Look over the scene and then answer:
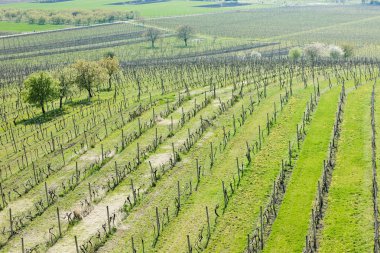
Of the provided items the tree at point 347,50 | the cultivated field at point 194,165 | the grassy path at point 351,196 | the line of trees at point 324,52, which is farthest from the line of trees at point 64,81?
the tree at point 347,50

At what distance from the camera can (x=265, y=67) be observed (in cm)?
11056

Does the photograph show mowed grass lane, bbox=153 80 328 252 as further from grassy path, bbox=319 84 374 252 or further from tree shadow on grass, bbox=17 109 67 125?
tree shadow on grass, bbox=17 109 67 125

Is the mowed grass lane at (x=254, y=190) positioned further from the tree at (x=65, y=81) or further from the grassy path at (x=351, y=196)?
the tree at (x=65, y=81)

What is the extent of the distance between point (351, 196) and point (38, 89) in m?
57.0

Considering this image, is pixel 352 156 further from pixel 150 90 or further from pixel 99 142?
pixel 150 90

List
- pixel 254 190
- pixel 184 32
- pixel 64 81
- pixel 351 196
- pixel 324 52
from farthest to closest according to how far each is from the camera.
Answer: pixel 184 32 → pixel 324 52 → pixel 64 81 → pixel 254 190 → pixel 351 196

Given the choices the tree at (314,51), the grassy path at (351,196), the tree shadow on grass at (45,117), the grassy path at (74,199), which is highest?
the tree at (314,51)

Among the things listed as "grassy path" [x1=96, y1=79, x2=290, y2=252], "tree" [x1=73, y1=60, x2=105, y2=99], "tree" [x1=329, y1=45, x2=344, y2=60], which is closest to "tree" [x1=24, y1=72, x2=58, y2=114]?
"tree" [x1=73, y1=60, x2=105, y2=99]

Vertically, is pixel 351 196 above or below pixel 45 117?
above

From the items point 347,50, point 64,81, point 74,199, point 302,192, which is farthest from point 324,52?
point 74,199

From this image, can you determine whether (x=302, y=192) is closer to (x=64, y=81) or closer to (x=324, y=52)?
(x=64, y=81)

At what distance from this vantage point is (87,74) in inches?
3666

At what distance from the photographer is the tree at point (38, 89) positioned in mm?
82125

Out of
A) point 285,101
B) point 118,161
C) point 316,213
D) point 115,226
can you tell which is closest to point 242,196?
point 316,213
